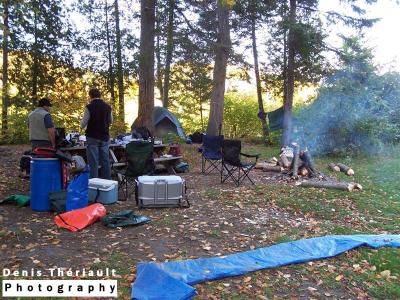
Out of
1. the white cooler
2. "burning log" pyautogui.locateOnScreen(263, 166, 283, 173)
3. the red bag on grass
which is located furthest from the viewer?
"burning log" pyautogui.locateOnScreen(263, 166, 283, 173)

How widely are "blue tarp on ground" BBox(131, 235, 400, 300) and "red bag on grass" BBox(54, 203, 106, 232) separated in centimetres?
129

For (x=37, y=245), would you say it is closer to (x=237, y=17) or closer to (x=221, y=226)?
(x=221, y=226)

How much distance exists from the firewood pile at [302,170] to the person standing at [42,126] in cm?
435

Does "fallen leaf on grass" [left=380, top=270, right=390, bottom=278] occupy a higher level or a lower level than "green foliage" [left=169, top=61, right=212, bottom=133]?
lower

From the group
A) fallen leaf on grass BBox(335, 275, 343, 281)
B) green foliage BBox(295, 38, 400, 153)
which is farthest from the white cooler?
green foliage BBox(295, 38, 400, 153)

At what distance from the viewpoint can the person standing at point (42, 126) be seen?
5.43m

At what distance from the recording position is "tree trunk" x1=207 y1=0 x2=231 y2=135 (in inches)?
427

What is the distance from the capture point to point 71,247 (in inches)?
137

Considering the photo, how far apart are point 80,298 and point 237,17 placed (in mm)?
12017

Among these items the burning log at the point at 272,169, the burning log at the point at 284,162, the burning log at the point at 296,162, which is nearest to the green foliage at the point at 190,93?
the burning log at the point at 284,162

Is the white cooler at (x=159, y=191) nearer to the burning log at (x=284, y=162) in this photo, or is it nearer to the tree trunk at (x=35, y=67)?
the burning log at (x=284, y=162)

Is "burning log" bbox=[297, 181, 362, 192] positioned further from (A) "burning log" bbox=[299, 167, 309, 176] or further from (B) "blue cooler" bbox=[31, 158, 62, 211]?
(B) "blue cooler" bbox=[31, 158, 62, 211]

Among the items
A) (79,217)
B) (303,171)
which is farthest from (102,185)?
(303,171)

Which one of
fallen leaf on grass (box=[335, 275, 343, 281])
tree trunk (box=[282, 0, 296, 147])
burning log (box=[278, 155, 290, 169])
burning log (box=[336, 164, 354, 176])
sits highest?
tree trunk (box=[282, 0, 296, 147])
